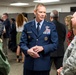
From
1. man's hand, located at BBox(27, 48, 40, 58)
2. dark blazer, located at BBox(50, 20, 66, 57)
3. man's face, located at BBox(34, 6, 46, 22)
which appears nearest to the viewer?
man's hand, located at BBox(27, 48, 40, 58)

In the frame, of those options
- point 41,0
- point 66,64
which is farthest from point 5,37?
point 41,0

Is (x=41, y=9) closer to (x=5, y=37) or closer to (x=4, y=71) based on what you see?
(x=4, y=71)

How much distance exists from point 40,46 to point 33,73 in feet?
1.12

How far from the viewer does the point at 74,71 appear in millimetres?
1484

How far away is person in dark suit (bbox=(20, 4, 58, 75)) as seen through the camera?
7.96 feet

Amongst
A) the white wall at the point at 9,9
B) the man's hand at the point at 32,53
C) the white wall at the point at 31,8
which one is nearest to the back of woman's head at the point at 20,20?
the man's hand at the point at 32,53

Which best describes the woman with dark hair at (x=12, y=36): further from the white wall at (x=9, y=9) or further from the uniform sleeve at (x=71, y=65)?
the white wall at (x=9, y=9)

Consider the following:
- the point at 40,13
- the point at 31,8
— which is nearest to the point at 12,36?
the point at 40,13

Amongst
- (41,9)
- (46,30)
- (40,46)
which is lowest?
(40,46)

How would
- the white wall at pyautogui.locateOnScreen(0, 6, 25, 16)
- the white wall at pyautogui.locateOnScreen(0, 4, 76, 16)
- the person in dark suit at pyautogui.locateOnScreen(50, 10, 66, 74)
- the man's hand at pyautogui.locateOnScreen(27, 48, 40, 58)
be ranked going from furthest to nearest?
the white wall at pyautogui.locateOnScreen(0, 6, 25, 16), the white wall at pyautogui.locateOnScreen(0, 4, 76, 16), the person in dark suit at pyautogui.locateOnScreen(50, 10, 66, 74), the man's hand at pyautogui.locateOnScreen(27, 48, 40, 58)

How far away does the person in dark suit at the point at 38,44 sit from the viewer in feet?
7.96

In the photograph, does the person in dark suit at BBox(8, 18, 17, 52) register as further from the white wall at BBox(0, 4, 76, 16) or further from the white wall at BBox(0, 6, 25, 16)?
the white wall at BBox(0, 6, 25, 16)

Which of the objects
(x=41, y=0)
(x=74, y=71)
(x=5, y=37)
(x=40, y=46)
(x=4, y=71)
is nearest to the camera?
(x=4, y=71)

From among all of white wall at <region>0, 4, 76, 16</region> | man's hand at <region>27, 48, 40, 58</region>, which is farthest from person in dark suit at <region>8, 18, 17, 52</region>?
white wall at <region>0, 4, 76, 16</region>
